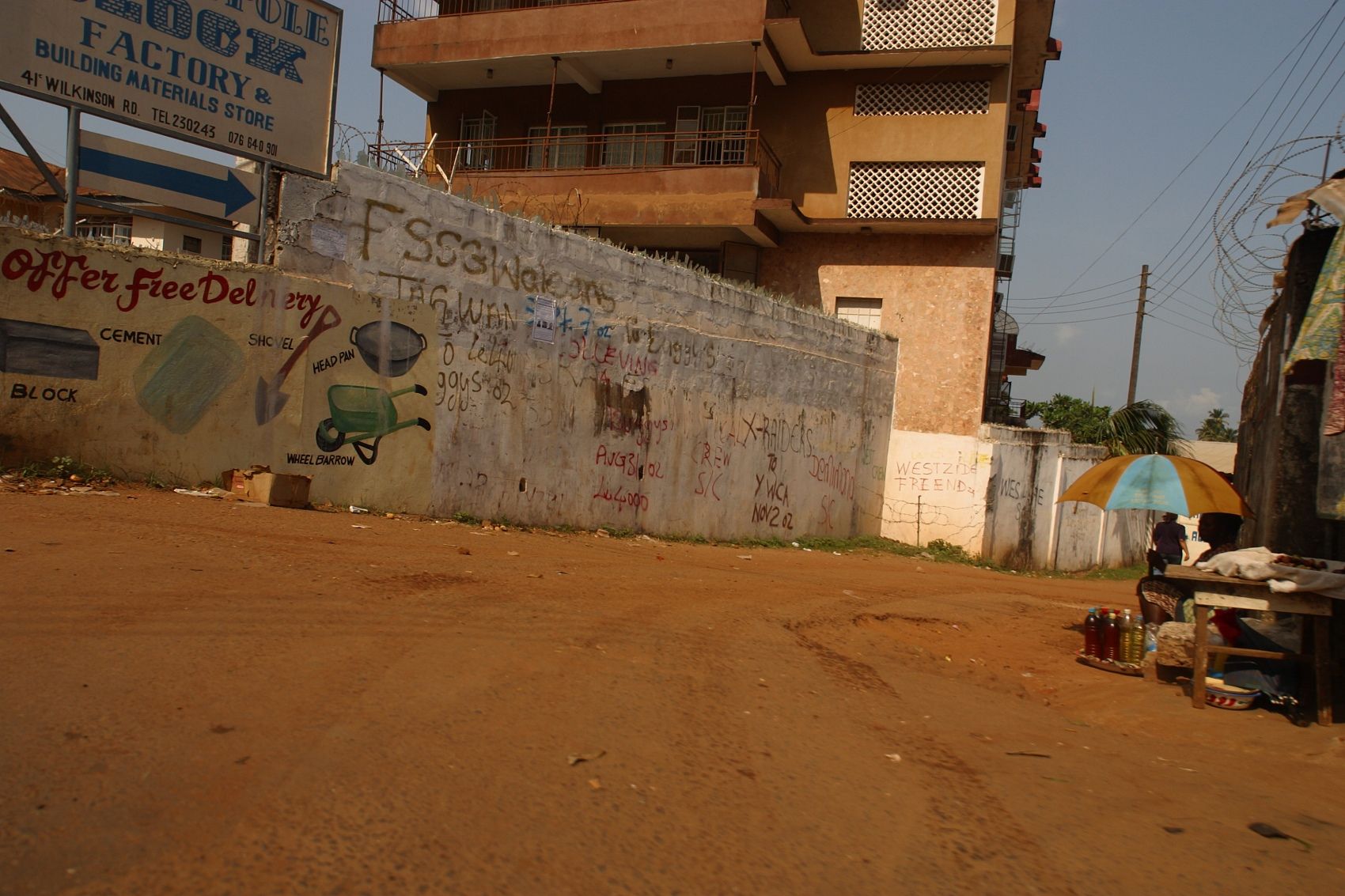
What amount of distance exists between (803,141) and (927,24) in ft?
11.1

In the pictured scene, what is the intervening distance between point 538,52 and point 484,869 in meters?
19.5

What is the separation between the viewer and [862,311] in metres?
20.5

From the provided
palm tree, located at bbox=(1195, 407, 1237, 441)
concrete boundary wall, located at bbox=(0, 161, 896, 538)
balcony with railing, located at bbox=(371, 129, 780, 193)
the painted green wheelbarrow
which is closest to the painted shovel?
concrete boundary wall, located at bbox=(0, 161, 896, 538)

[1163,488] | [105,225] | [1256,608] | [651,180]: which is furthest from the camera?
[651,180]

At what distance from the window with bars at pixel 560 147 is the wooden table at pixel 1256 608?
18.3 metres

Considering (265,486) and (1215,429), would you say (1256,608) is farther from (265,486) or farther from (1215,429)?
(1215,429)

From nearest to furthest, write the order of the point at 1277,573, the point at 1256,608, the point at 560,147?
the point at 1277,573
the point at 1256,608
the point at 560,147

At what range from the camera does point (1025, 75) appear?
22.9m

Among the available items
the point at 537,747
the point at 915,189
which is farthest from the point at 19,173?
the point at 537,747

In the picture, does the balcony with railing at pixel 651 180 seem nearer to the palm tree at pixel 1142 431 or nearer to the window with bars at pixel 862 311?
the window with bars at pixel 862 311

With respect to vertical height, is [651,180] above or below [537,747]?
above

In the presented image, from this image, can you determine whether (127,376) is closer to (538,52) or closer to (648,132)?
(538,52)

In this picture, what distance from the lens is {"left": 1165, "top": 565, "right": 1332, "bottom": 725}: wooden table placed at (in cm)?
599

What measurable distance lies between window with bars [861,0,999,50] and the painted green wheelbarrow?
1445cm
